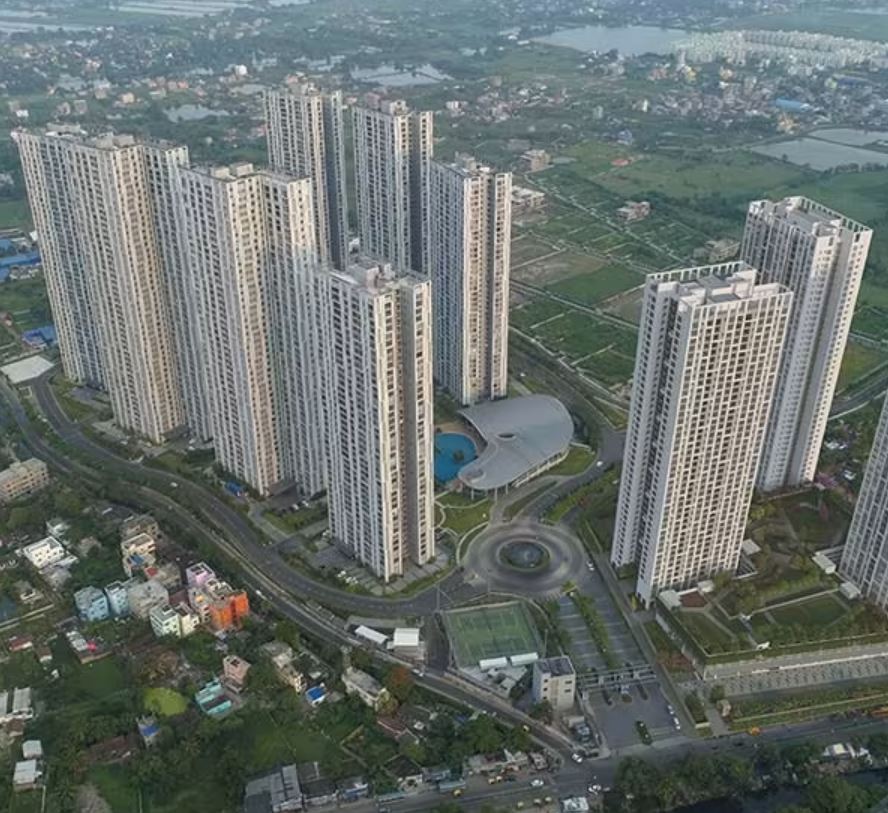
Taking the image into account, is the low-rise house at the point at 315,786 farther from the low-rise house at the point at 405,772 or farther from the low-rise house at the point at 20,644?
the low-rise house at the point at 20,644

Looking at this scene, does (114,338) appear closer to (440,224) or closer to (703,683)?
(440,224)

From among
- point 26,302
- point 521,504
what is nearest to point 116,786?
point 521,504

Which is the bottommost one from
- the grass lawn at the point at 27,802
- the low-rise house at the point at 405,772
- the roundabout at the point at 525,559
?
the grass lawn at the point at 27,802

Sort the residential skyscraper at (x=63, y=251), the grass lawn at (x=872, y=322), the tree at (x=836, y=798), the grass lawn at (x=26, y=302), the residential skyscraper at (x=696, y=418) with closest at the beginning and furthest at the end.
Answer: the tree at (x=836, y=798) < the residential skyscraper at (x=696, y=418) < the residential skyscraper at (x=63, y=251) < the grass lawn at (x=872, y=322) < the grass lawn at (x=26, y=302)

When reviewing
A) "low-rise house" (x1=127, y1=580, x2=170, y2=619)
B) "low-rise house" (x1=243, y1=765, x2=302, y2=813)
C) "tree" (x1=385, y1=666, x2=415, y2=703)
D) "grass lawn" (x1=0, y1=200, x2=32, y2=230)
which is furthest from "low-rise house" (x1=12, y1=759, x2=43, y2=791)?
"grass lawn" (x1=0, y1=200, x2=32, y2=230)

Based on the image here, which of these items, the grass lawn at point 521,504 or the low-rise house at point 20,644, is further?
the grass lawn at point 521,504

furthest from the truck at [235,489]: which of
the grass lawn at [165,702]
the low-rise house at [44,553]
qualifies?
the grass lawn at [165,702]
